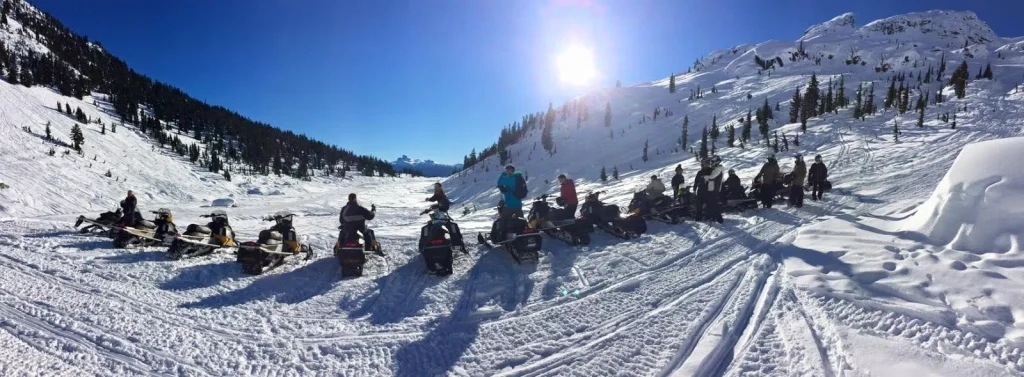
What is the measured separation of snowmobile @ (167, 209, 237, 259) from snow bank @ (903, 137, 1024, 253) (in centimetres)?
1249

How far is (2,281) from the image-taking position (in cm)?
559

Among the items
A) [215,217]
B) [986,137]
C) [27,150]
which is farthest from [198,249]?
[986,137]

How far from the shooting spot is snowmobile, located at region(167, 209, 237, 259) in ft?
25.0

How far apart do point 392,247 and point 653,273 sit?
548 centimetres

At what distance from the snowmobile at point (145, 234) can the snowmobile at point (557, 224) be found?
7563 millimetres

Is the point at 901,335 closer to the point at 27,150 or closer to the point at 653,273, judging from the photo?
the point at 653,273

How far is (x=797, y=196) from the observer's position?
11.8m

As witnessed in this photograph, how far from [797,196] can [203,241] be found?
15.4m

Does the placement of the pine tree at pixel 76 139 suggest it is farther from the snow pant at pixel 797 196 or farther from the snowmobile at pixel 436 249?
the snow pant at pixel 797 196

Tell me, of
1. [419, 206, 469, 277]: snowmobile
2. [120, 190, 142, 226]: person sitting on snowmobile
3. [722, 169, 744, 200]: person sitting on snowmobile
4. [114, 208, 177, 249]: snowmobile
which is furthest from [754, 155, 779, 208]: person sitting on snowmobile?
[120, 190, 142, 226]: person sitting on snowmobile

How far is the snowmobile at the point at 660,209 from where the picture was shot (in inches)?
412

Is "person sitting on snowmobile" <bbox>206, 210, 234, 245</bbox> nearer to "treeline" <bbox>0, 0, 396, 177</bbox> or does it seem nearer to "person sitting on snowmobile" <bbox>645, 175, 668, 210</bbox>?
"person sitting on snowmobile" <bbox>645, 175, 668, 210</bbox>

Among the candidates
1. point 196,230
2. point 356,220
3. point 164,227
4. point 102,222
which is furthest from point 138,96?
point 356,220

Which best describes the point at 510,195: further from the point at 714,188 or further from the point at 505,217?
the point at 714,188
